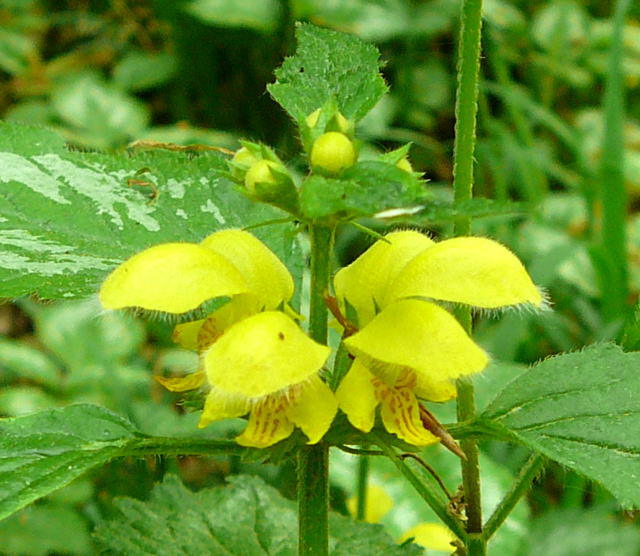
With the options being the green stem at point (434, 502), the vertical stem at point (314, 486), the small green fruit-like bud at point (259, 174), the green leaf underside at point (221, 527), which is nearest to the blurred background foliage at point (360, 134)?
the green leaf underside at point (221, 527)

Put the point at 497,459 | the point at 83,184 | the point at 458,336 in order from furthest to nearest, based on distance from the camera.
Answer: the point at 497,459
the point at 83,184
the point at 458,336

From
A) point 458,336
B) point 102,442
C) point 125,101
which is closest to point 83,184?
point 102,442

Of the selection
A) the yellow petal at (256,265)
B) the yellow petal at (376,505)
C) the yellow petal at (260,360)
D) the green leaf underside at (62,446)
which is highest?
the yellow petal at (256,265)

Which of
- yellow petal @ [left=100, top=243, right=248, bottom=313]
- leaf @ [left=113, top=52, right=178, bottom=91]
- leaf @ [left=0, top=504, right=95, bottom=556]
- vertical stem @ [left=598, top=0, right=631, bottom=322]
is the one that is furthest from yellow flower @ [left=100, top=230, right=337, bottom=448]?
leaf @ [left=113, top=52, right=178, bottom=91]

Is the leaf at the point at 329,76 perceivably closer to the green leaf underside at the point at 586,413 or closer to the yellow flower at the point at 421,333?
the yellow flower at the point at 421,333

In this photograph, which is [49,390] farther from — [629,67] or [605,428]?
[629,67]

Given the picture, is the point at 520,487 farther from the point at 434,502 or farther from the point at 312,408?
the point at 312,408
